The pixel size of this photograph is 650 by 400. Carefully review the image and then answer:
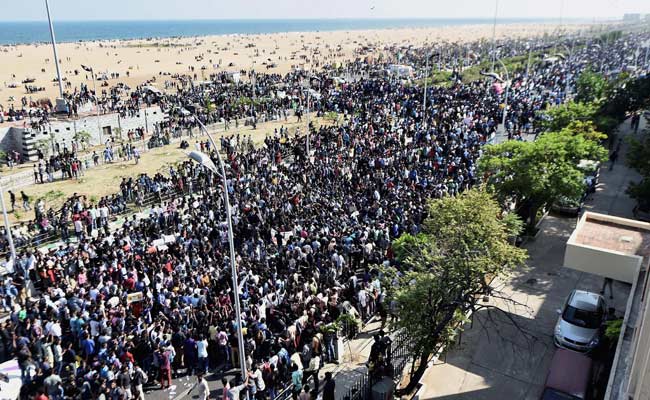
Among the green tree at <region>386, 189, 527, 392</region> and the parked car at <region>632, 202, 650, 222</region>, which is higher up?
the green tree at <region>386, 189, 527, 392</region>

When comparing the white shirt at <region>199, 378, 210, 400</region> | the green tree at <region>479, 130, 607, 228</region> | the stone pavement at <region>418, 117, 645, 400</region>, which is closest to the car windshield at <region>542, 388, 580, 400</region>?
the stone pavement at <region>418, 117, 645, 400</region>

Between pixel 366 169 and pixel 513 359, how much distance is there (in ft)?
47.0

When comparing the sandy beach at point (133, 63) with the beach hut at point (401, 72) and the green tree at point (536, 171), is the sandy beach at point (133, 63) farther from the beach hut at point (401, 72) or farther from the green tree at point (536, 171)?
the green tree at point (536, 171)

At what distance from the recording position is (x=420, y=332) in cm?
1170

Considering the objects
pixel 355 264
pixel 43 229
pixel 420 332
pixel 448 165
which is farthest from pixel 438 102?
pixel 420 332

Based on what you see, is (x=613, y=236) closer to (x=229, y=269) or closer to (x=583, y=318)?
(x=583, y=318)

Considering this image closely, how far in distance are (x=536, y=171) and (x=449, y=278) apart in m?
10.3

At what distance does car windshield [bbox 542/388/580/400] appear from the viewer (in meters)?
11.2

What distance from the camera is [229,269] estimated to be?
17000 mm

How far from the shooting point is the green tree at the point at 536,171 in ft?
65.7

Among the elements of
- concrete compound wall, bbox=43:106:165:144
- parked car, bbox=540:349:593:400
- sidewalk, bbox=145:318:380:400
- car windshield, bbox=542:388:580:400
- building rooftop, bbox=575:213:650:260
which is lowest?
sidewalk, bbox=145:318:380:400

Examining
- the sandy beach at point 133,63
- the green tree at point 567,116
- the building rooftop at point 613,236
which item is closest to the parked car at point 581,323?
the building rooftop at point 613,236

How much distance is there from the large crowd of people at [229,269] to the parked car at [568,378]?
388cm

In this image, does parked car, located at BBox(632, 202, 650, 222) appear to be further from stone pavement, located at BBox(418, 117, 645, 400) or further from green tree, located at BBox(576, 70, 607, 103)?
green tree, located at BBox(576, 70, 607, 103)
